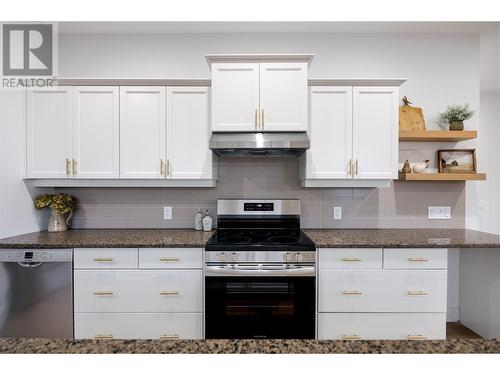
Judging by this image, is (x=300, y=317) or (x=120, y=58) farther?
(x=120, y=58)

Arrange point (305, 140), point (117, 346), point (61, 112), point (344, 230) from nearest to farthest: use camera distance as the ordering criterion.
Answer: point (117, 346)
point (305, 140)
point (61, 112)
point (344, 230)

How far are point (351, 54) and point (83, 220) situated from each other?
302 centimetres

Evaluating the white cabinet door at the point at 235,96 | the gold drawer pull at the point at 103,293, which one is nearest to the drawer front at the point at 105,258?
the gold drawer pull at the point at 103,293

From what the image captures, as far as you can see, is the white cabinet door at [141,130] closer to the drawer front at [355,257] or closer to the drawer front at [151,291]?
the drawer front at [151,291]

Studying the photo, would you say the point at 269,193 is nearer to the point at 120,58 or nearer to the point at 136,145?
the point at 136,145

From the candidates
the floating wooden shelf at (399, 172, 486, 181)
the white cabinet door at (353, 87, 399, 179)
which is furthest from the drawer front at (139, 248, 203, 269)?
the floating wooden shelf at (399, 172, 486, 181)

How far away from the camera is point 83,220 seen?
9.09ft

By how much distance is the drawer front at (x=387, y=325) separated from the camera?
209 cm

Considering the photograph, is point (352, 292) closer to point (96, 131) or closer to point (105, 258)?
point (105, 258)

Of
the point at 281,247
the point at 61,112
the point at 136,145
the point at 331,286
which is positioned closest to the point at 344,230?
the point at 331,286

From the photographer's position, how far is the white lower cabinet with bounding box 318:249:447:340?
6.86 feet

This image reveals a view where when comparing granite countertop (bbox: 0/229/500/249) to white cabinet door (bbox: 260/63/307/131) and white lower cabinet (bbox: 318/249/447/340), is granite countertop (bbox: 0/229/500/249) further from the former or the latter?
white cabinet door (bbox: 260/63/307/131)

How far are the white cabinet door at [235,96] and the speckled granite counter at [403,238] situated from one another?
1.07 metres

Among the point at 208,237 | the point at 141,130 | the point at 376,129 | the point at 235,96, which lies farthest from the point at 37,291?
the point at 376,129
